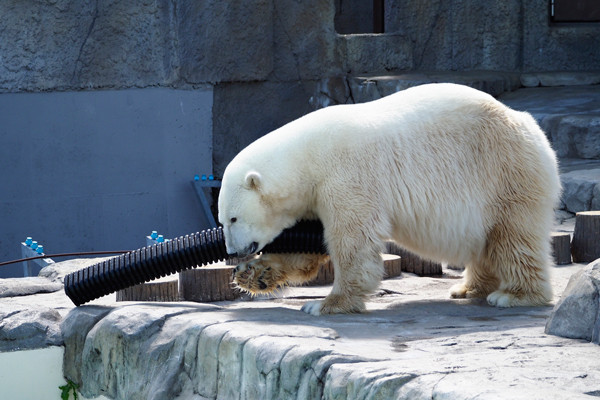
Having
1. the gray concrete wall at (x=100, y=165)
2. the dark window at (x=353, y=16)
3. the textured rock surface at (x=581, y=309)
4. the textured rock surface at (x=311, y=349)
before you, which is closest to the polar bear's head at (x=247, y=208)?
the textured rock surface at (x=311, y=349)

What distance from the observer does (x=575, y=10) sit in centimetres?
1020

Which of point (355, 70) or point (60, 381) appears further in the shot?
point (355, 70)

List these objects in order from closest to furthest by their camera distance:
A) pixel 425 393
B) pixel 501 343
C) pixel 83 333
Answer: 1. pixel 425 393
2. pixel 501 343
3. pixel 83 333

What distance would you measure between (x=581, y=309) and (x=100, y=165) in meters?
6.28

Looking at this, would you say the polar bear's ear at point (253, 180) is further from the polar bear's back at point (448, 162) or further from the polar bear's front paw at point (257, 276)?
the polar bear's front paw at point (257, 276)

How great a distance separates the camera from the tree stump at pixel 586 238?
5.64 m

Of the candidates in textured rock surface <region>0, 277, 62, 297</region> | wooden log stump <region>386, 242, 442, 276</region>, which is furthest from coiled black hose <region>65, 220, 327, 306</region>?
wooden log stump <region>386, 242, 442, 276</region>

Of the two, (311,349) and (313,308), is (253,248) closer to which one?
(313,308)

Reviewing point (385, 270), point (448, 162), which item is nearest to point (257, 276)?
point (448, 162)

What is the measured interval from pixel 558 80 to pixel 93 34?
15.2 feet

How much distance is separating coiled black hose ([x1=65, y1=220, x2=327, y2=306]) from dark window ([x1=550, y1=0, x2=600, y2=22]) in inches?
256

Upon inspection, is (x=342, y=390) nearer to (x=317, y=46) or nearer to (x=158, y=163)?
(x=158, y=163)

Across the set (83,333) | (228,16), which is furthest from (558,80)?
(83,333)

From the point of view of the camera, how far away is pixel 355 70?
1008cm
